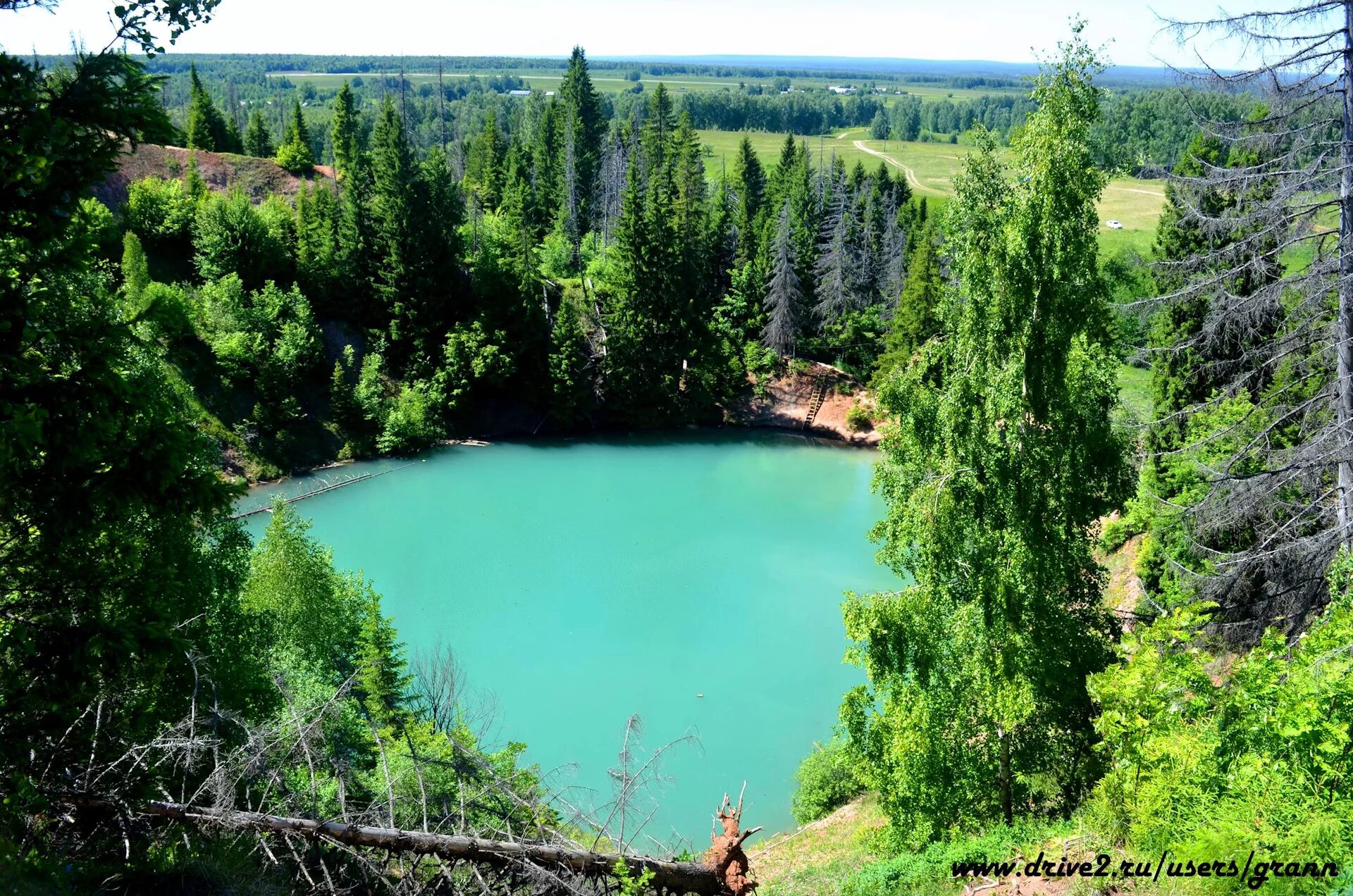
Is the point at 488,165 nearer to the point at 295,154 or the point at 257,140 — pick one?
the point at 295,154

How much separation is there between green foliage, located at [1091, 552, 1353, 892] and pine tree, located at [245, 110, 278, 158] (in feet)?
197

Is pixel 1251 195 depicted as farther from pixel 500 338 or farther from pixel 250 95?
pixel 250 95

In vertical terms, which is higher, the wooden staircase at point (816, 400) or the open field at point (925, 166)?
the open field at point (925, 166)

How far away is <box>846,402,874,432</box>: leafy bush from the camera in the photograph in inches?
1639

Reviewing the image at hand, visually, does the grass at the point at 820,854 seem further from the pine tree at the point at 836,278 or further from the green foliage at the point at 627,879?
the pine tree at the point at 836,278

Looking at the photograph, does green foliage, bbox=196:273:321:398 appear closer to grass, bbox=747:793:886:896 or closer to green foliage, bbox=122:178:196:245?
green foliage, bbox=122:178:196:245

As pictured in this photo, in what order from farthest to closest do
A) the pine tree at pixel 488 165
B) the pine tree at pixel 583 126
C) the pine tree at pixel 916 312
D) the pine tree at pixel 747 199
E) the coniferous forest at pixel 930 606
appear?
1. the pine tree at pixel 488 165
2. the pine tree at pixel 583 126
3. the pine tree at pixel 747 199
4. the pine tree at pixel 916 312
5. the coniferous forest at pixel 930 606

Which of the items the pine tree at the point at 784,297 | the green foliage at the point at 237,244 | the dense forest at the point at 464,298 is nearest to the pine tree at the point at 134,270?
the dense forest at the point at 464,298

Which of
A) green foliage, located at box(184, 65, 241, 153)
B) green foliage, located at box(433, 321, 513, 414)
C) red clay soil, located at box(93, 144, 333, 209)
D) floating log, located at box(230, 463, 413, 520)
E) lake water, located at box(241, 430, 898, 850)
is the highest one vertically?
green foliage, located at box(184, 65, 241, 153)

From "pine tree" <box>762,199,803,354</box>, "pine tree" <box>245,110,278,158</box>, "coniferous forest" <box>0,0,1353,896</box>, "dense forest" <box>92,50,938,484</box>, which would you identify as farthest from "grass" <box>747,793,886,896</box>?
"pine tree" <box>245,110,278,158</box>

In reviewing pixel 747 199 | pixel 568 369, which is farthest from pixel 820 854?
pixel 747 199

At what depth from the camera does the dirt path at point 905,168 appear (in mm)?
96688

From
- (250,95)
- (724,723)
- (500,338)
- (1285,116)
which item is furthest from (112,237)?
(250,95)

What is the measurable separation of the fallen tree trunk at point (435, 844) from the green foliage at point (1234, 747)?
14.5ft
